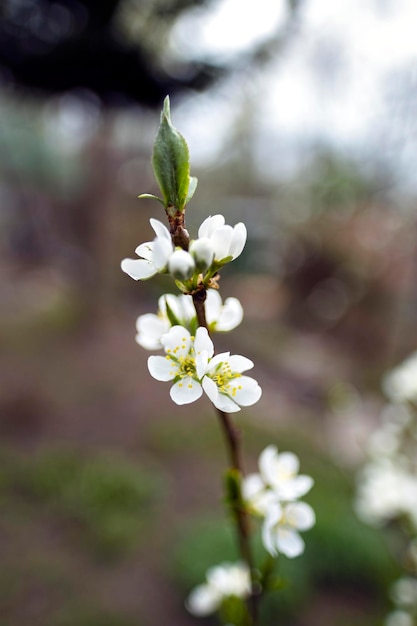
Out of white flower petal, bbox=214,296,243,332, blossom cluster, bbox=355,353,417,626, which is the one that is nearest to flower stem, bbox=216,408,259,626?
white flower petal, bbox=214,296,243,332

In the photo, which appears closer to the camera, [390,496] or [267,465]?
[267,465]

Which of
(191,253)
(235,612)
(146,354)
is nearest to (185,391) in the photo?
(191,253)

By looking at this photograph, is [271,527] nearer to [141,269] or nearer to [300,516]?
[300,516]

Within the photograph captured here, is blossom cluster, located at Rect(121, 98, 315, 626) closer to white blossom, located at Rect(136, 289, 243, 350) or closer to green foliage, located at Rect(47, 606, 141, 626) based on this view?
white blossom, located at Rect(136, 289, 243, 350)

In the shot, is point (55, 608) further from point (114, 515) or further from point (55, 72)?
point (55, 72)

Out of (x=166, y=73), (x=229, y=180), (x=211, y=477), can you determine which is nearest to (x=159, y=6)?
(x=166, y=73)

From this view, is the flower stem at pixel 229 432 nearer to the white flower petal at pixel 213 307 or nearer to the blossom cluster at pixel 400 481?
the white flower petal at pixel 213 307
